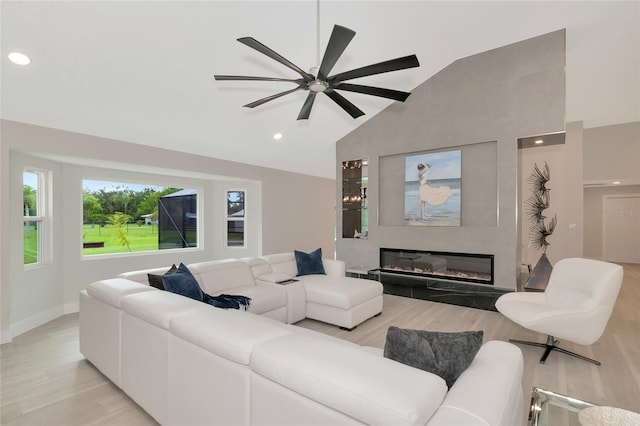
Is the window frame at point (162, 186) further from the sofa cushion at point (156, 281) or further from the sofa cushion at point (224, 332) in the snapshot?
the sofa cushion at point (224, 332)

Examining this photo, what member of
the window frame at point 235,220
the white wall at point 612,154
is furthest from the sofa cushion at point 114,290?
the white wall at point 612,154

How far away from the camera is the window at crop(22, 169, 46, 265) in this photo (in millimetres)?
3785

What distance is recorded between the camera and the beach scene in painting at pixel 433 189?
4.83 m

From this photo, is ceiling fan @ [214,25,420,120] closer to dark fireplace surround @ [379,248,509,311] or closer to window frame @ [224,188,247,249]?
dark fireplace surround @ [379,248,509,311]

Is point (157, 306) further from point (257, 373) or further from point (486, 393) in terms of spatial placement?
point (486, 393)

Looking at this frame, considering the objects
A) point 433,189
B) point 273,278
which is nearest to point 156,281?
point 273,278

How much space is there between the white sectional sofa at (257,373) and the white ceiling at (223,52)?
2.05 meters

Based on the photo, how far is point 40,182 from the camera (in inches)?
157

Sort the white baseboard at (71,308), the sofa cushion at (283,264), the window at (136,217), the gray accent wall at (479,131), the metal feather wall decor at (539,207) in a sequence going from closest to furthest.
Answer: the gray accent wall at (479,131) → the white baseboard at (71,308) → the sofa cushion at (283,264) → the window at (136,217) → the metal feather wall decor at (539,207)

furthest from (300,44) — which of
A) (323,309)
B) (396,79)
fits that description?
(323,309)

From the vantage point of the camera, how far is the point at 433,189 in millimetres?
5016

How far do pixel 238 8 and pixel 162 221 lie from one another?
417 centimetres

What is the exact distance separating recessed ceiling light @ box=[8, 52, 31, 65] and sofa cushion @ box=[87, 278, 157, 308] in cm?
203

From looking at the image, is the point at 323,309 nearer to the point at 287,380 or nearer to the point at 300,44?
the point at 287,380
